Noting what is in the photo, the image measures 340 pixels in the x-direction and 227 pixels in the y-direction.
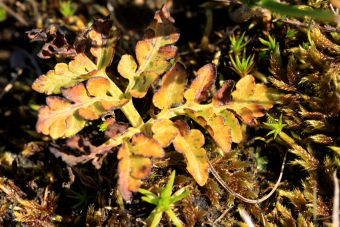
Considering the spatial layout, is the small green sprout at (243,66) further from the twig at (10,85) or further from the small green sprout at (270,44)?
the twig at (10,85)

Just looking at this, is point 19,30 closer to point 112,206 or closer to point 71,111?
point 71,111

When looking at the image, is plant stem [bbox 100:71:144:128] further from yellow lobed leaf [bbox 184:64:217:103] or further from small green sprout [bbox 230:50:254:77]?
small green sprout [bbox 230:50:254:77]

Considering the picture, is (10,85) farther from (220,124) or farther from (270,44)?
(270,44)

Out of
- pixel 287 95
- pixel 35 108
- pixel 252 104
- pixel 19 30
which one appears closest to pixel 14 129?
pixel 35 108

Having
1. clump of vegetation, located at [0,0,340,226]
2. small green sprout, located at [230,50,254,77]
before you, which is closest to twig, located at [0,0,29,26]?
clump of vegetation, located at [0,0,340,226]

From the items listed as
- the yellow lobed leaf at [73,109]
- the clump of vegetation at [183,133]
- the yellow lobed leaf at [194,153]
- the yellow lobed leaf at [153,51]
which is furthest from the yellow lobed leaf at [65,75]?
the yellow lobed leaf at [194,153]
